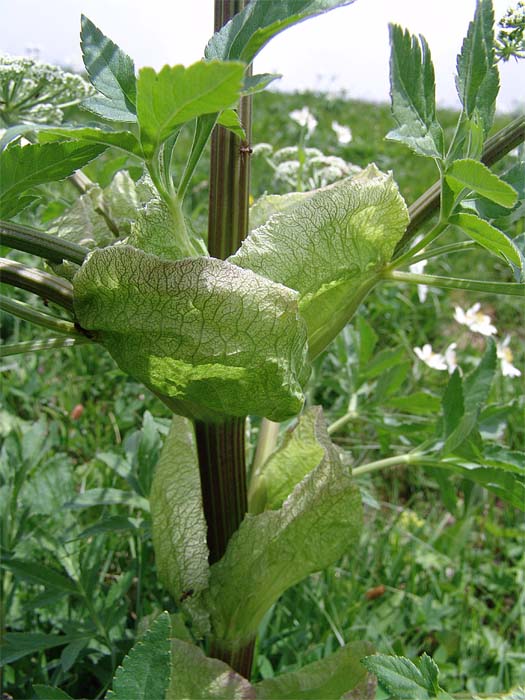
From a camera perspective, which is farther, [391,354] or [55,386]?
[55,386]

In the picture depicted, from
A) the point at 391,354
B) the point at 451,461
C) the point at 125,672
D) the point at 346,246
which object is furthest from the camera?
the point at 391,354

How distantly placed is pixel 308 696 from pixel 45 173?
27.3 inches

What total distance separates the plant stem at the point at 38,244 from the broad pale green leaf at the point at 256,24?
23cm

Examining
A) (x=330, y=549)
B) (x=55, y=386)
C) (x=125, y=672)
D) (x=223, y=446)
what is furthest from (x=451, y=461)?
(x=55, y=386)

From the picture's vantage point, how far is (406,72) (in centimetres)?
71

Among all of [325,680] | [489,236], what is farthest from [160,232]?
[325,680]

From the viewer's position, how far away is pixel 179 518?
3.03 ft

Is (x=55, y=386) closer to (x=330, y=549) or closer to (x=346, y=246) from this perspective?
A: (x=330, y=549)

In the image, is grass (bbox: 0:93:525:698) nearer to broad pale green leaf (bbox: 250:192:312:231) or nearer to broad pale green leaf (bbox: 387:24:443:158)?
broad pale green leaf (bbox: 250:192:312:231)

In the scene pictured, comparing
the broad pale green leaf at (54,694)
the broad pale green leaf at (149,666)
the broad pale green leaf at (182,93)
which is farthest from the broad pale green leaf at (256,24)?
the broad pale green leaf at (54,694)

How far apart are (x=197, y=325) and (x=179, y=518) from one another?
0.35 meters

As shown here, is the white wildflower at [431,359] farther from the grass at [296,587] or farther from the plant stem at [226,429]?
the plant stem at [226,429]

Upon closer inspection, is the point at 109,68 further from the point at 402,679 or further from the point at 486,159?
the point at 402,679

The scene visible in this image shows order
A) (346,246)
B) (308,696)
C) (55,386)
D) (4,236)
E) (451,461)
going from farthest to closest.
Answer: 1. (55,386)
2. (451,461)
3. (308,696)
4. (346,246)
5. (4,236)
